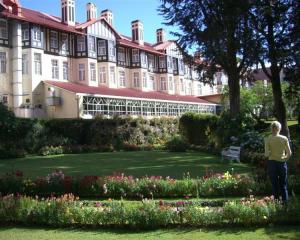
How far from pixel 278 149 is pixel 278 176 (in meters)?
0.61

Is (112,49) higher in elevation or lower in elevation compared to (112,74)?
higher

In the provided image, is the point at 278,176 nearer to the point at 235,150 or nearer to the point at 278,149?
the point at 278,149

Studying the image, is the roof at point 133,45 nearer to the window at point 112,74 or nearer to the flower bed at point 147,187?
the window at point 112,74

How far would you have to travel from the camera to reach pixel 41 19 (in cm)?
4372

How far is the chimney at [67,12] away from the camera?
158 feet

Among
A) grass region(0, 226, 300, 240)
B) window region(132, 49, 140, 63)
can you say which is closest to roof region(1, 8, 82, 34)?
window region(132, 49, 140, 63)

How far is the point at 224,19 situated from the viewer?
25.4m

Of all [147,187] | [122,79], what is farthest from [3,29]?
[147,187]

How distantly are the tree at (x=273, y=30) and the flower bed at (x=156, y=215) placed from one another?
16936mm

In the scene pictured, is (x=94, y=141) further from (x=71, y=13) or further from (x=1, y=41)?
(x=71, y=13)

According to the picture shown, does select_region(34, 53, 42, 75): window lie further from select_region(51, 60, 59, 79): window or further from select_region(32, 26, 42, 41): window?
select_region(51, 60, 59, 79): window

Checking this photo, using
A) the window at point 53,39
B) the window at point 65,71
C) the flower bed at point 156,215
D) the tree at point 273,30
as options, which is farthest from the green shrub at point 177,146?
the flower bed at point 156,215

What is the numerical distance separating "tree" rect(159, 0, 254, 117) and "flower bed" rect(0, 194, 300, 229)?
1695cm

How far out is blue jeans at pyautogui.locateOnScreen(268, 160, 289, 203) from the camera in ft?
33.0
